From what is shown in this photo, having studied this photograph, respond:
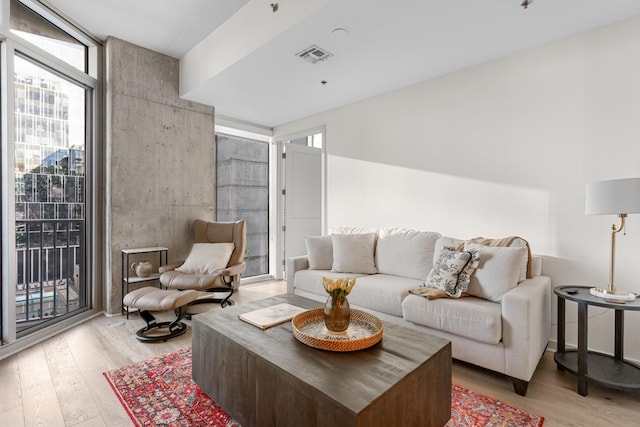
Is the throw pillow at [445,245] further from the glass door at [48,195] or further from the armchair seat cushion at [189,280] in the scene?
the glass door at [48,195]

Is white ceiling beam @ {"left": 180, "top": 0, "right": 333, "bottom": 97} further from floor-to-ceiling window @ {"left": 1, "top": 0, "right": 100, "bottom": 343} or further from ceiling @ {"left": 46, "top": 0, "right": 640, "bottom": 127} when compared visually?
floor-to-ceiling window @ {"left": 1, "top": 0, "right": 100, "bottom": 343}

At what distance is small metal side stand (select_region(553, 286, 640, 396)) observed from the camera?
1.87 metres

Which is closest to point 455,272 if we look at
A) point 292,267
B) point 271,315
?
point 271,315

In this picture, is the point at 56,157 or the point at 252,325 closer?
the point at 252,325

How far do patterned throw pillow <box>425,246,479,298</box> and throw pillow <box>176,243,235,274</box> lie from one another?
2248mm

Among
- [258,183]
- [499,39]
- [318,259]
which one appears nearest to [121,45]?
[258,183]

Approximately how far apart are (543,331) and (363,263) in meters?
1.53

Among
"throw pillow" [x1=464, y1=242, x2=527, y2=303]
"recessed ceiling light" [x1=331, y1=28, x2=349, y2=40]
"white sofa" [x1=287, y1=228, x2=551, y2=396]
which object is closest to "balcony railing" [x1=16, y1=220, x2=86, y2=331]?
"white sofa" [x1=287, y1=228, x2=551, y2=396]

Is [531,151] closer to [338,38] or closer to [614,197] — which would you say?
[614,197]

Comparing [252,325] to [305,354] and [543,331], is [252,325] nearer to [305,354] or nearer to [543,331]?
[305,354]

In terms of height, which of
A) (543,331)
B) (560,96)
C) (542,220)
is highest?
(560,96)

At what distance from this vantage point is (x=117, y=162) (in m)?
3.37

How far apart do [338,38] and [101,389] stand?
2921 millimetres

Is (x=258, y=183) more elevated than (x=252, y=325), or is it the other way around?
(x=258, y=183)
